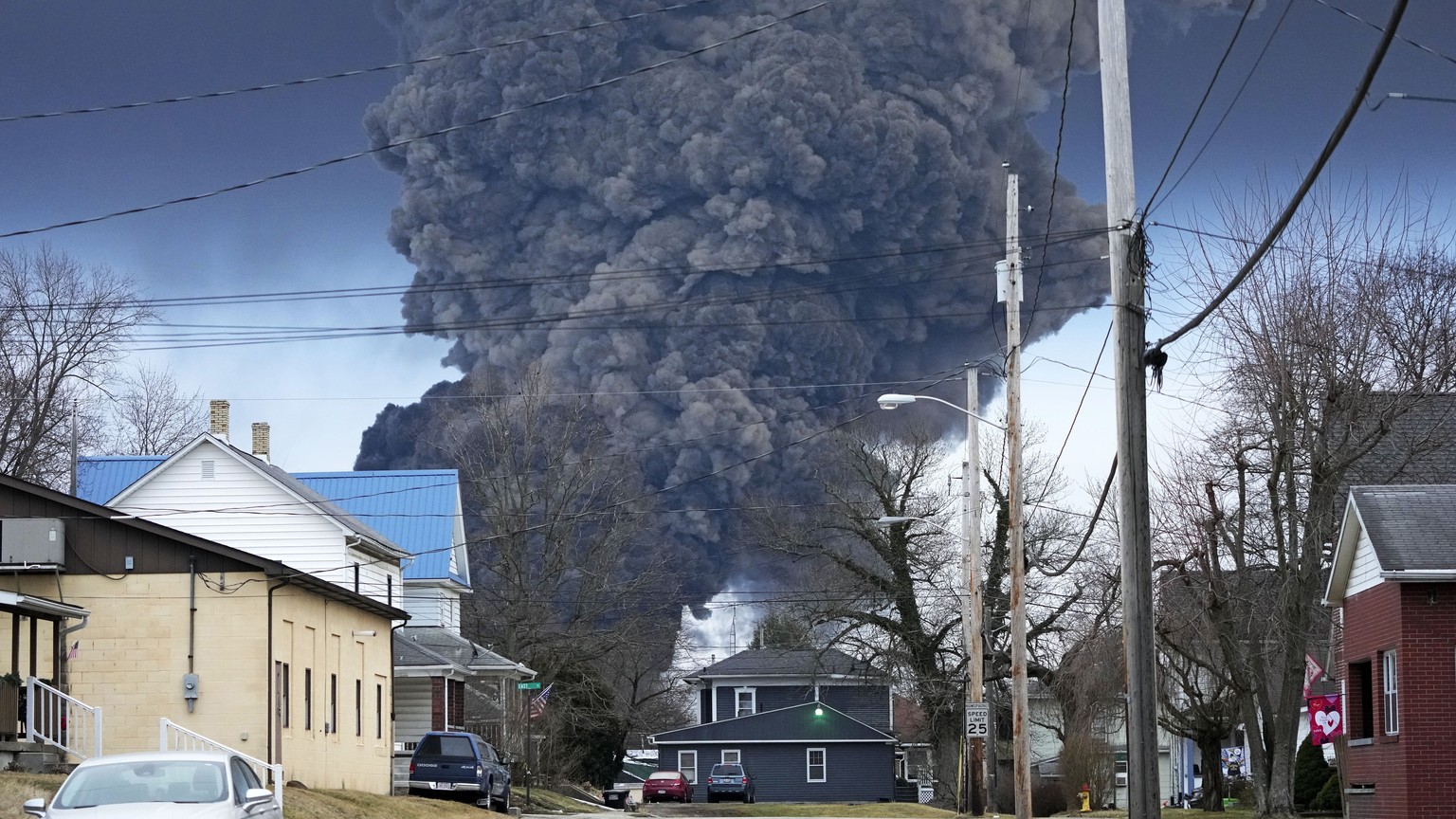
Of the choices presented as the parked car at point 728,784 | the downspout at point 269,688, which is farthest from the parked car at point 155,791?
the parked car at point 728,784

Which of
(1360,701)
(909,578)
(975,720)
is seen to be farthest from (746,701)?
(1360,701)

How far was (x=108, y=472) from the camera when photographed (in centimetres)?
5231

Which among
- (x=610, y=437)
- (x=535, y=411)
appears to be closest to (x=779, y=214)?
(x=610, y=437)

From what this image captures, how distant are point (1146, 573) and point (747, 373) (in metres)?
115

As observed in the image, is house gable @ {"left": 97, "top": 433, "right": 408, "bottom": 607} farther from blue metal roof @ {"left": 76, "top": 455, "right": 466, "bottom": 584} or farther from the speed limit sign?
the speed limit sign

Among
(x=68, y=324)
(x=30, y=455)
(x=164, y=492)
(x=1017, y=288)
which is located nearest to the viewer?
(x=1017, y=288)

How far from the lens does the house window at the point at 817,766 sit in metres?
74.9

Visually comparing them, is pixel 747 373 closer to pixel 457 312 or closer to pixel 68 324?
pixel 457 312

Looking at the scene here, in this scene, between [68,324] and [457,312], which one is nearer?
[68,324]

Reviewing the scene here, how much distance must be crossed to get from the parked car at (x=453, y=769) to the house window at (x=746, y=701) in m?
43.8

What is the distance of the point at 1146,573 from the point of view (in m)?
16.6

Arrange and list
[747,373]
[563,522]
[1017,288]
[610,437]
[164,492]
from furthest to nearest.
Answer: [747,373] → [610,437] → [563,522] → [164,492] → [1017,288]

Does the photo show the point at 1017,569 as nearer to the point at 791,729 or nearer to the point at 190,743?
the point at 190,743

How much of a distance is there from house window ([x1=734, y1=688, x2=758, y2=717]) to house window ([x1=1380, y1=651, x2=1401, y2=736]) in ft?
187
